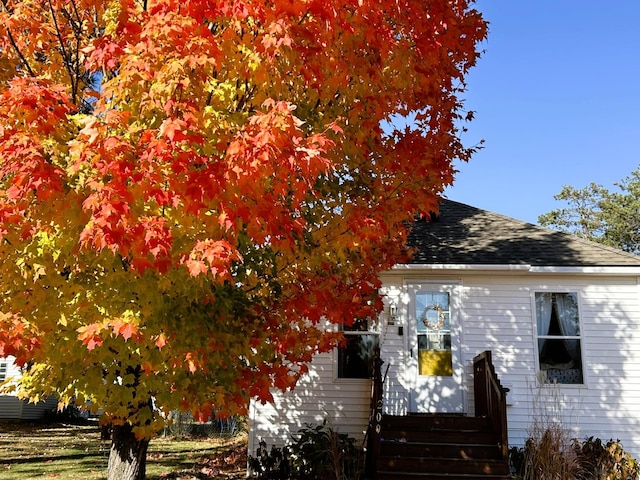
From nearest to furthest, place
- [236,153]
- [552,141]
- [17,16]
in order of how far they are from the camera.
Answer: [236,153]
[17,16]
[552,141]

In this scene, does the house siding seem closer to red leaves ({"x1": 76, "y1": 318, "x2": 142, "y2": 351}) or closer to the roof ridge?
the roof ridge

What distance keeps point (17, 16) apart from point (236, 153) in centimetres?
374

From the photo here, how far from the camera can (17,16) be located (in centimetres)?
577

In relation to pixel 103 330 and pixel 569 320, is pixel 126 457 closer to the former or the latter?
pixel 103 330

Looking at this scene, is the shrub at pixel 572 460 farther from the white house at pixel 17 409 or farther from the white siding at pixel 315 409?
the white house at pixel 17 409

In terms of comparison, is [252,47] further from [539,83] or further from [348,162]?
[539,83]

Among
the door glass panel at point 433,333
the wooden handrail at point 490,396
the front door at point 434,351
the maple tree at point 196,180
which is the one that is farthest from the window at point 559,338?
the maple tree at point 196,180

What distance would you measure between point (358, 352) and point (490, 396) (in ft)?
9.50

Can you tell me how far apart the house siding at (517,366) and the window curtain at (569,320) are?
0.47 ft

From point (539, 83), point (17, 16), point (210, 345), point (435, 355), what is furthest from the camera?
point (539, 83)

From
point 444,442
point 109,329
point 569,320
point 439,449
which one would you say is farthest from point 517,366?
point 109,329

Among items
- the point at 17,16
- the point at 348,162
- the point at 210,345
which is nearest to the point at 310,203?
the point at 348,162

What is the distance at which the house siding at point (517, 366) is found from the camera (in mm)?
10938

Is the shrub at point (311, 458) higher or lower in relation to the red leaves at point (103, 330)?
lower
